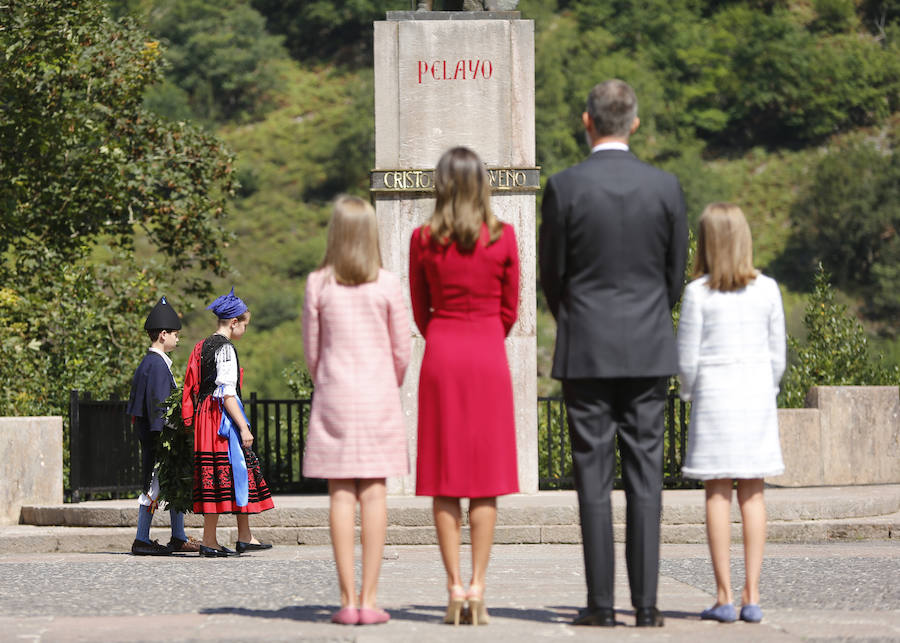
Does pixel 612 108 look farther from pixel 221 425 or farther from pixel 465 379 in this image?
pixel 221 425

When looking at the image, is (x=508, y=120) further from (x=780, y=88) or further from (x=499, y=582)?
(x=780, y=88)

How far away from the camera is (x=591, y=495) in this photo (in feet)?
19.2

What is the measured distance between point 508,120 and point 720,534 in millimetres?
6697

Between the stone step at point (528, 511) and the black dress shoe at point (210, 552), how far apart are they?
1.12 m

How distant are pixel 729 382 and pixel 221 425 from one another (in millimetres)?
4842

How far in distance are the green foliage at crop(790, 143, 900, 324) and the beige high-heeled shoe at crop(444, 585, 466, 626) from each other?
77240mm

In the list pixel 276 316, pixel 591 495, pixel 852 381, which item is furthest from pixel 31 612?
pixel 276 316

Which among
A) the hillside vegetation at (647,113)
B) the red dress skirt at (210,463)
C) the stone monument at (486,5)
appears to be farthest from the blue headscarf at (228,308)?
the hillside vegetation at (647,113)

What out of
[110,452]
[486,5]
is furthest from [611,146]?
[110,452]

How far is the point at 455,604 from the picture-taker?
5.86 metres

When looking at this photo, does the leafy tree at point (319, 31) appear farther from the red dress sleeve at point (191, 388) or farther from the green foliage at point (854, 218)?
the red dress sleeve at point (191, 388)

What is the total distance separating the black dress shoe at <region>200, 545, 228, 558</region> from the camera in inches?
407

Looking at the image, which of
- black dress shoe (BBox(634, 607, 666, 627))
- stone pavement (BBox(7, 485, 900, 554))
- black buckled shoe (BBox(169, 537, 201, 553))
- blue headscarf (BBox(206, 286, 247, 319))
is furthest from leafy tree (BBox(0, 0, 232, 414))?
black dress shoe (BBox(634, 607, 666, 627))

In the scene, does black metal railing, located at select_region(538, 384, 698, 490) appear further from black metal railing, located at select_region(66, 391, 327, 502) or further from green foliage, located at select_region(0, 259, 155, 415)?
green foliage, located at select_region(0, 259, 155, 415)
